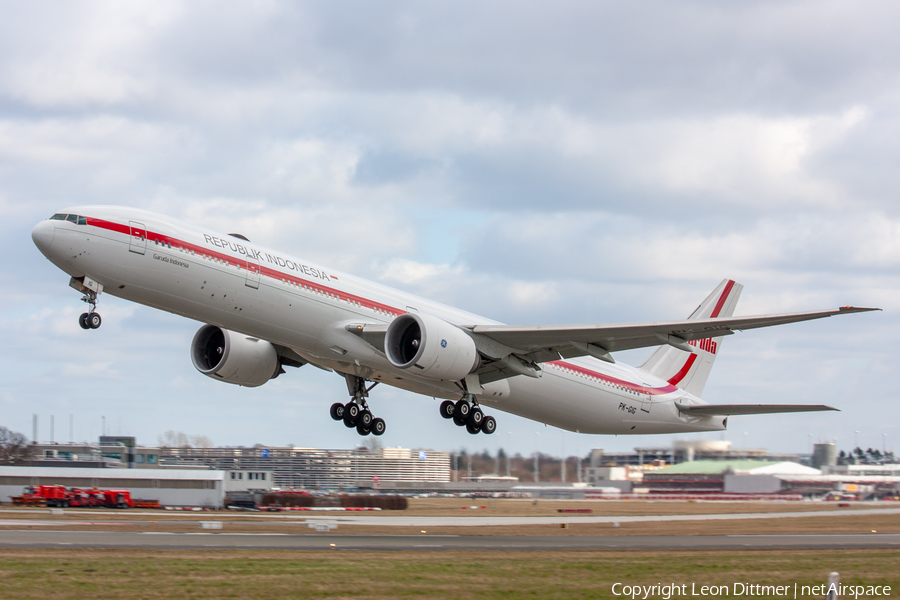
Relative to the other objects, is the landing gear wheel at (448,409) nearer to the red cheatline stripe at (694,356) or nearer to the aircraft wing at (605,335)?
the aircraft wing at (605,335)

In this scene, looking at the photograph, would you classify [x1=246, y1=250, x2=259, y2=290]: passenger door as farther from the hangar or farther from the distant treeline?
the distant treeline

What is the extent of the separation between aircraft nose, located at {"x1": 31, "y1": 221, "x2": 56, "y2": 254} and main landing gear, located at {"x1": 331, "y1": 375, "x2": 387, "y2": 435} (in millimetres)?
13423

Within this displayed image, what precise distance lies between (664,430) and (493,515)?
21.1 metres

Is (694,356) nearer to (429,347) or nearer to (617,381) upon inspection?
(617,381)

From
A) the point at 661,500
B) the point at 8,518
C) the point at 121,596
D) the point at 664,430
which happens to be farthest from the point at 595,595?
the point at 661,500

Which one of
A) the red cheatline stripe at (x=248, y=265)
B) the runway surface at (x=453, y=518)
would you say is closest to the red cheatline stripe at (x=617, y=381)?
the red cheatline stripe at (x=248, y=265)

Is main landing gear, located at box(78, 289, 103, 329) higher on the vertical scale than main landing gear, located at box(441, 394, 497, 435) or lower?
higher

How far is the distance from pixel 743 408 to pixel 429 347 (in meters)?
16.8

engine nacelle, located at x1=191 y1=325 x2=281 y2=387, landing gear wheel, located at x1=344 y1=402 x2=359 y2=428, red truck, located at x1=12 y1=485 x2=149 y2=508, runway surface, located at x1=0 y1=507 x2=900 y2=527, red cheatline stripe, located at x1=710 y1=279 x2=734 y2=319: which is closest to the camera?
engine nacelle, located at x1=191 y1=325 x2=281 y2=387

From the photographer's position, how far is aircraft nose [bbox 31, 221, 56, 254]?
966 inches

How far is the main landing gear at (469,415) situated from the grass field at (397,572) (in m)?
5.91

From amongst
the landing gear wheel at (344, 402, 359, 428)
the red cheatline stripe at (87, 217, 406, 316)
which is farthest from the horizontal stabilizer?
the red cheatline stripe at (87, 217, 406, 316)

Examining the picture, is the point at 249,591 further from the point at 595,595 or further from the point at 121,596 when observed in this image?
the point at 595,595

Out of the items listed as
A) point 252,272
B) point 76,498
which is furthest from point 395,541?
point 76,498
